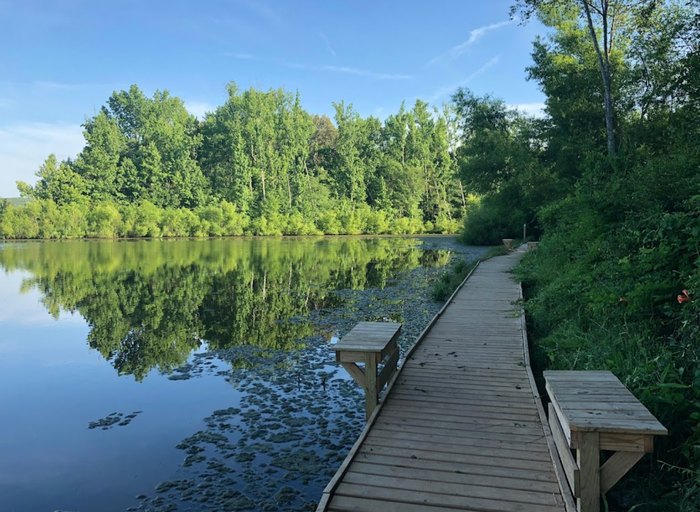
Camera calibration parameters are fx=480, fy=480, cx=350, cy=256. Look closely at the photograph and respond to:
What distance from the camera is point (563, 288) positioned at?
7.87m

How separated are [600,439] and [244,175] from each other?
5466cm

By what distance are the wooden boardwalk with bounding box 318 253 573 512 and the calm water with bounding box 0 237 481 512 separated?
2.68 feet

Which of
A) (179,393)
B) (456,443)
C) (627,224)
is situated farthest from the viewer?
(179,393)

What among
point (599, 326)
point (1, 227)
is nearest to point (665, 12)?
point (599, 326)

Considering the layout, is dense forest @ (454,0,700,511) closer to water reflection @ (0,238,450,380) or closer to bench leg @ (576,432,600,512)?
bench leg @ (576,432,600,512)

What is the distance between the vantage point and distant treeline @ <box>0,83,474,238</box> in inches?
1900

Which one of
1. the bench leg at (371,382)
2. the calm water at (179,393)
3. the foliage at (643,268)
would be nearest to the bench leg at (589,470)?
the foliage at (643,268)

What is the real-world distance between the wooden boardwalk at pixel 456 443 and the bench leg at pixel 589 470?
0.12m

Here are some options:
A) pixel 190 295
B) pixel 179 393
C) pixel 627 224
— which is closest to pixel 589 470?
pixel 627 224

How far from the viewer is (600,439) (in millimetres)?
2869

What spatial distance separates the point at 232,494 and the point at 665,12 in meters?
20.6

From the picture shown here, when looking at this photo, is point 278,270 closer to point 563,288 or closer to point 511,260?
point 511,260

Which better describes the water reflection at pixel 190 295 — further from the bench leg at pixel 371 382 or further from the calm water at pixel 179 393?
the bench leg at pixel 371 382

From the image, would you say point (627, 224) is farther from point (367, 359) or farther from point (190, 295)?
point (190, 295)
